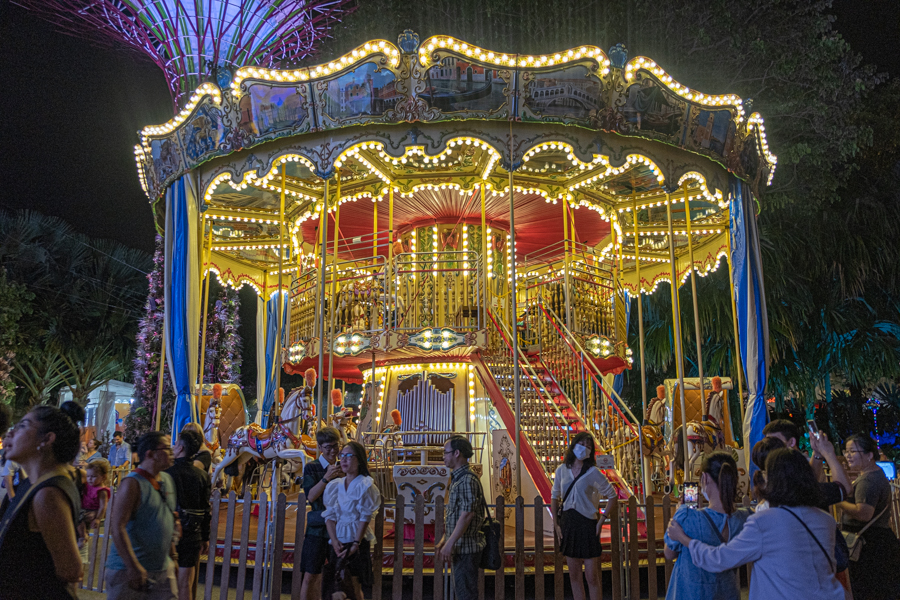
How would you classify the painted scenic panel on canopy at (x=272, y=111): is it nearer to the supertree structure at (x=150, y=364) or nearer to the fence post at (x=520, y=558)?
the fence post at (x=520, y=558)

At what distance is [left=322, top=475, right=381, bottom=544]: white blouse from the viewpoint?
17.3 feet

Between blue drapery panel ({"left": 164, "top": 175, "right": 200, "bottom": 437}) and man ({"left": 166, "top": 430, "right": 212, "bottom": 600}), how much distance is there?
4.57m

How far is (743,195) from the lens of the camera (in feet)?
35.9

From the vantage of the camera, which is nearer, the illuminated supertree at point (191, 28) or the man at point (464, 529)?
the man at point (464, 529)

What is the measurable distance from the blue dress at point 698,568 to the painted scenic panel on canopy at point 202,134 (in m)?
8.52

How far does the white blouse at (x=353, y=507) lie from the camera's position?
17.3ft

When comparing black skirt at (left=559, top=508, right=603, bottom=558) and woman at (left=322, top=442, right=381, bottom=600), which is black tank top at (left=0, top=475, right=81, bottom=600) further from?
black skirt at (left=559, top=508, right=603, bottom=558)

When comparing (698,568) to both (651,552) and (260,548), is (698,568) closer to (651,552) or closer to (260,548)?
(651,552)

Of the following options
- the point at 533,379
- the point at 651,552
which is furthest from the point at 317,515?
the point at 533,379

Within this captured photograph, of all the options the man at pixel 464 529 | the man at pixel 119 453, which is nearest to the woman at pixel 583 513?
the man at pixel 464 529

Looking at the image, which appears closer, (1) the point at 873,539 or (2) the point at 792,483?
(2) the point at 792,483

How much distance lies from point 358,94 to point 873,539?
7.38 meters

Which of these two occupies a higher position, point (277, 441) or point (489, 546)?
point (277, 441)

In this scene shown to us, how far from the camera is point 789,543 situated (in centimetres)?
291
